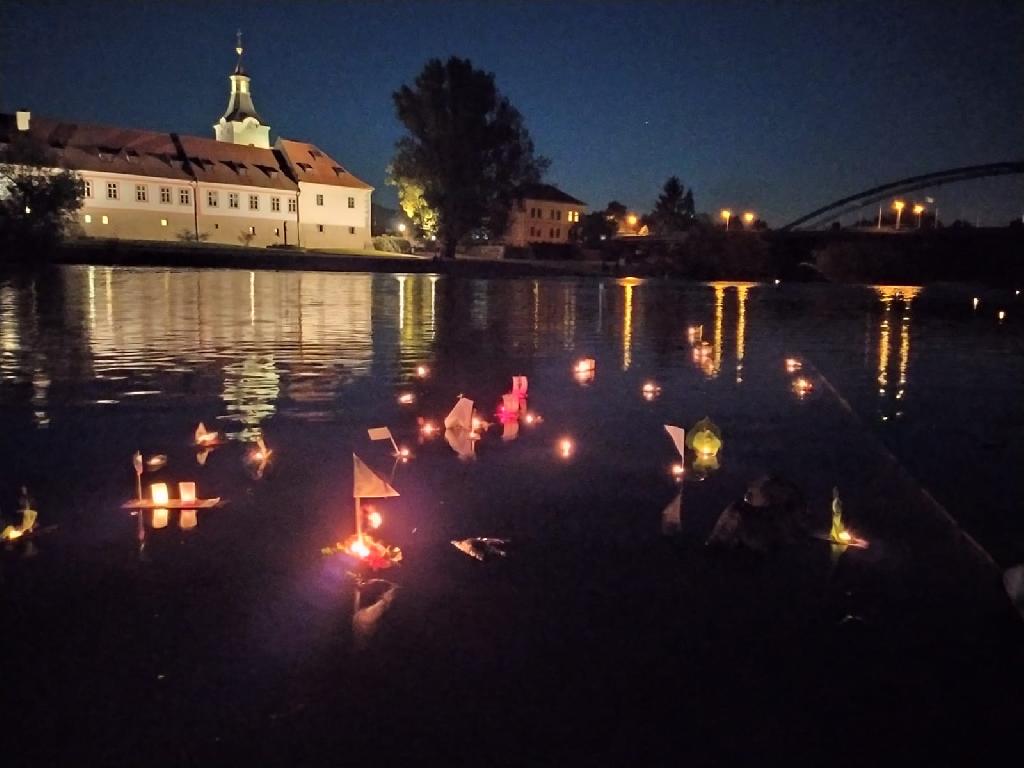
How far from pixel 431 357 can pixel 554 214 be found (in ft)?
381

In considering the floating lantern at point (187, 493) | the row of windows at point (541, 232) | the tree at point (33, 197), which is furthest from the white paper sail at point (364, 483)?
the row of windows at point (541, 232)

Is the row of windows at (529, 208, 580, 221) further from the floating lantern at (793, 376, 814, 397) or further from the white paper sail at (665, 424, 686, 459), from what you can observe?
the white paper sail at (665, 424, 686, 459)

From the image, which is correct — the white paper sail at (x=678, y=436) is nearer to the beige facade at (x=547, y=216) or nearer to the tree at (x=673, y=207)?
the beige facade at (x=547, y=216)

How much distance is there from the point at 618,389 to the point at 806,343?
1021 centimetres

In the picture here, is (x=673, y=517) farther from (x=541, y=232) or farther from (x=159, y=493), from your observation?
(x=541, y=232)

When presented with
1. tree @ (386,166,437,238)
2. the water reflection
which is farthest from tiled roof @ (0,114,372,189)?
the water reflection

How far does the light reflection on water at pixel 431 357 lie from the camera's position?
12.4 metres

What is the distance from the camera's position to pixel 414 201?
81.5m

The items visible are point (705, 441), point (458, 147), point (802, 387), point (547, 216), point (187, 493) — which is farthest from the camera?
point (547, 216)

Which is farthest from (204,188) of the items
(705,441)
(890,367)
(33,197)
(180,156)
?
(705,441)

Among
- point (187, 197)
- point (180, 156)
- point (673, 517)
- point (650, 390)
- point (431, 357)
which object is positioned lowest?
point (673, 517)

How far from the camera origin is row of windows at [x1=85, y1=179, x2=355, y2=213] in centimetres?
7719

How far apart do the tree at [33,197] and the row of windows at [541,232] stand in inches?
3046

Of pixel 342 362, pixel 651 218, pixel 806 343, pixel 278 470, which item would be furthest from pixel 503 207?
pixel 651 218
